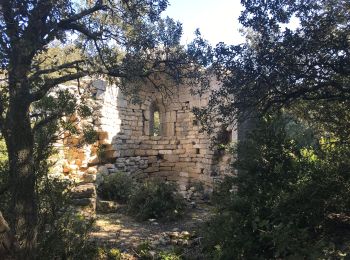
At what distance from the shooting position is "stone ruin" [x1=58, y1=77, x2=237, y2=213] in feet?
37.0

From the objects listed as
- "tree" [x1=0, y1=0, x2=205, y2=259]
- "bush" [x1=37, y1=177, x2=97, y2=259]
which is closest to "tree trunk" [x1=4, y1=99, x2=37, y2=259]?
"tree" [x1=0, y1=0, x2=205, y2=259]

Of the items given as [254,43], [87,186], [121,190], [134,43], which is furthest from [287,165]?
[121,190]

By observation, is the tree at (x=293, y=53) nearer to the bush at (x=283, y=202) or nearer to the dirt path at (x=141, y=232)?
the bush at (x=283, y=202)

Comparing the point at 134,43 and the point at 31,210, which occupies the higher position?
the point at 134,43

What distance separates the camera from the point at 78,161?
10898 millimetres

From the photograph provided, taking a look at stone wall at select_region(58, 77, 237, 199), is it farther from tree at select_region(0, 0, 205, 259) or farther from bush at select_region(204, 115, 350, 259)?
tree at select_region(0, 0, 205, 259)

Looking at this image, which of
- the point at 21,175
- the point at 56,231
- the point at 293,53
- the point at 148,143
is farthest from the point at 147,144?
the point at 293,53

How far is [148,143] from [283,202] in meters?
9.40

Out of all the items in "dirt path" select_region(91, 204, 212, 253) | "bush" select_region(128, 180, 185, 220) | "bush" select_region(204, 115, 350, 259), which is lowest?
"dirt path" select_region(91, 204, 212, 253)

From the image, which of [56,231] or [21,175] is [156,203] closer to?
[56,231]

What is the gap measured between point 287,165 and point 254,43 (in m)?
2.16

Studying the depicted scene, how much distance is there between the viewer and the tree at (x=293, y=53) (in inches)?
158

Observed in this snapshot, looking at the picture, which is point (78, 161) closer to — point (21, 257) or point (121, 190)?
point (121, 190)

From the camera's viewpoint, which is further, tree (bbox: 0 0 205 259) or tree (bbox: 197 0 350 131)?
tree (bbox: 197 0 350 131)
